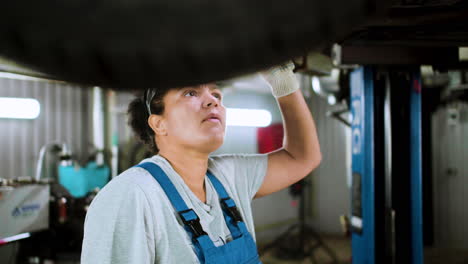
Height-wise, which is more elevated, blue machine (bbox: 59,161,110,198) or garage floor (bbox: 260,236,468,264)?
blue machine (bbox: 59,161,110,198)

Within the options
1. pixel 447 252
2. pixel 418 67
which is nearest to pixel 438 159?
pixel 447 252

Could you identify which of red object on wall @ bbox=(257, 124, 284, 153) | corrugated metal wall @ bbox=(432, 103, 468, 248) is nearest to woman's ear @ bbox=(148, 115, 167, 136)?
red object on wall @ bbox=(257, 124, 284, 153)

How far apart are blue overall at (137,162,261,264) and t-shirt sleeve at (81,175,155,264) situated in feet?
0.36

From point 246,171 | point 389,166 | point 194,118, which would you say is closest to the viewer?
point 194,118

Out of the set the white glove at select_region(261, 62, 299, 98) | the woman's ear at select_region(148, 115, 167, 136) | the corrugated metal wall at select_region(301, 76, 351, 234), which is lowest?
the corrugated metal wall at select_region(301, 76, 351, 234)

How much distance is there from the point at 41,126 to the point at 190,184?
3.28 metres

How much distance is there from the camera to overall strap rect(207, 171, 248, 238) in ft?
4.16

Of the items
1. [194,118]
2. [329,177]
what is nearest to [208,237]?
[194,118]

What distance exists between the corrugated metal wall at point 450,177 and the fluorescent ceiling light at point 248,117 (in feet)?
8.22

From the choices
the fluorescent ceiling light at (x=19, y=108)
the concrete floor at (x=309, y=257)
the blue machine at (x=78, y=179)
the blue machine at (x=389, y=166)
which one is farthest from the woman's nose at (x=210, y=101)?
the concrete floor at (x=309, y=257)

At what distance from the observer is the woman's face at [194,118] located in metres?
1.22

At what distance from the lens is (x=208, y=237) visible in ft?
3.66

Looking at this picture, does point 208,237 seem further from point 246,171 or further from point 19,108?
point 19,108

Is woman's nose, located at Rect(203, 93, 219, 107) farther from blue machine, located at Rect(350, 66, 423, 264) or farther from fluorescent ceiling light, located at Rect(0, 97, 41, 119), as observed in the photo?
fluorescent ceiling light, located at Rect(0, 97, 41, 119)
